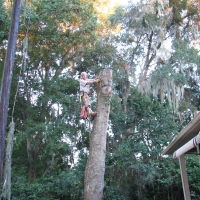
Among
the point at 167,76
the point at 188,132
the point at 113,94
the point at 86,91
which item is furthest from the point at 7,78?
the point at 167,76

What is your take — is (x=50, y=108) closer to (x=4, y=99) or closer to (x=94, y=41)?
(x=94, y=41)

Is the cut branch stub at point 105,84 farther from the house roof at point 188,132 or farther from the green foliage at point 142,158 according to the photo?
the green foliage at point 142,158

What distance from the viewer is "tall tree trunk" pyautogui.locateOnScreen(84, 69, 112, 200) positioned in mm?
5832

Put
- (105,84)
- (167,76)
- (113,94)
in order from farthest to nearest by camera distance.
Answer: (167,76)
(113,94)
(105,84)

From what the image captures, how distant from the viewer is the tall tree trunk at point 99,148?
5.83m

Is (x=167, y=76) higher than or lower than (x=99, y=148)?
higher

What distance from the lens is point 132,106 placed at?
1034 cm

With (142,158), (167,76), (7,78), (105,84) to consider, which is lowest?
(142,158)

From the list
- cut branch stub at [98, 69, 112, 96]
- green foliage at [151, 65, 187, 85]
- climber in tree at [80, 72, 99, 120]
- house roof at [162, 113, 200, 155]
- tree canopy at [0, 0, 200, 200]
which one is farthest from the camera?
green foliage at [151, 65, 187, 85]

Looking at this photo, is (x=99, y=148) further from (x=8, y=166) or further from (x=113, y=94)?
(x=113, y=94)

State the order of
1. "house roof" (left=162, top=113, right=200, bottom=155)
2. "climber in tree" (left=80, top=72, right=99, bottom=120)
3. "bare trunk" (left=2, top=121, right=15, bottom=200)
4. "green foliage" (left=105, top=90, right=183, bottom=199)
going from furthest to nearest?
"green foliage" (left=105, top=90, right=183, bottom=199) → "climber in tree" (left=80, top=72, right=99, bottom=120) → "bare trunk" (left=2, top=121, right=15, bottom=200) → "house roof" (left=162, top=113, right=200, bottom=155)

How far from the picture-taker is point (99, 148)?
20.4 feet

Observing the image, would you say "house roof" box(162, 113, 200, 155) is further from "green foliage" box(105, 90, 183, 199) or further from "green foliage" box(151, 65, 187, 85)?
"green foliage" box(151, 65, 187, 85)

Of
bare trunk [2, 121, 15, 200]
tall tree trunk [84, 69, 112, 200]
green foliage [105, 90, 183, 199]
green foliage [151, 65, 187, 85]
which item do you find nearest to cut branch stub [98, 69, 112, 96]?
tall tree trunk [84, 69, 112, 200]
